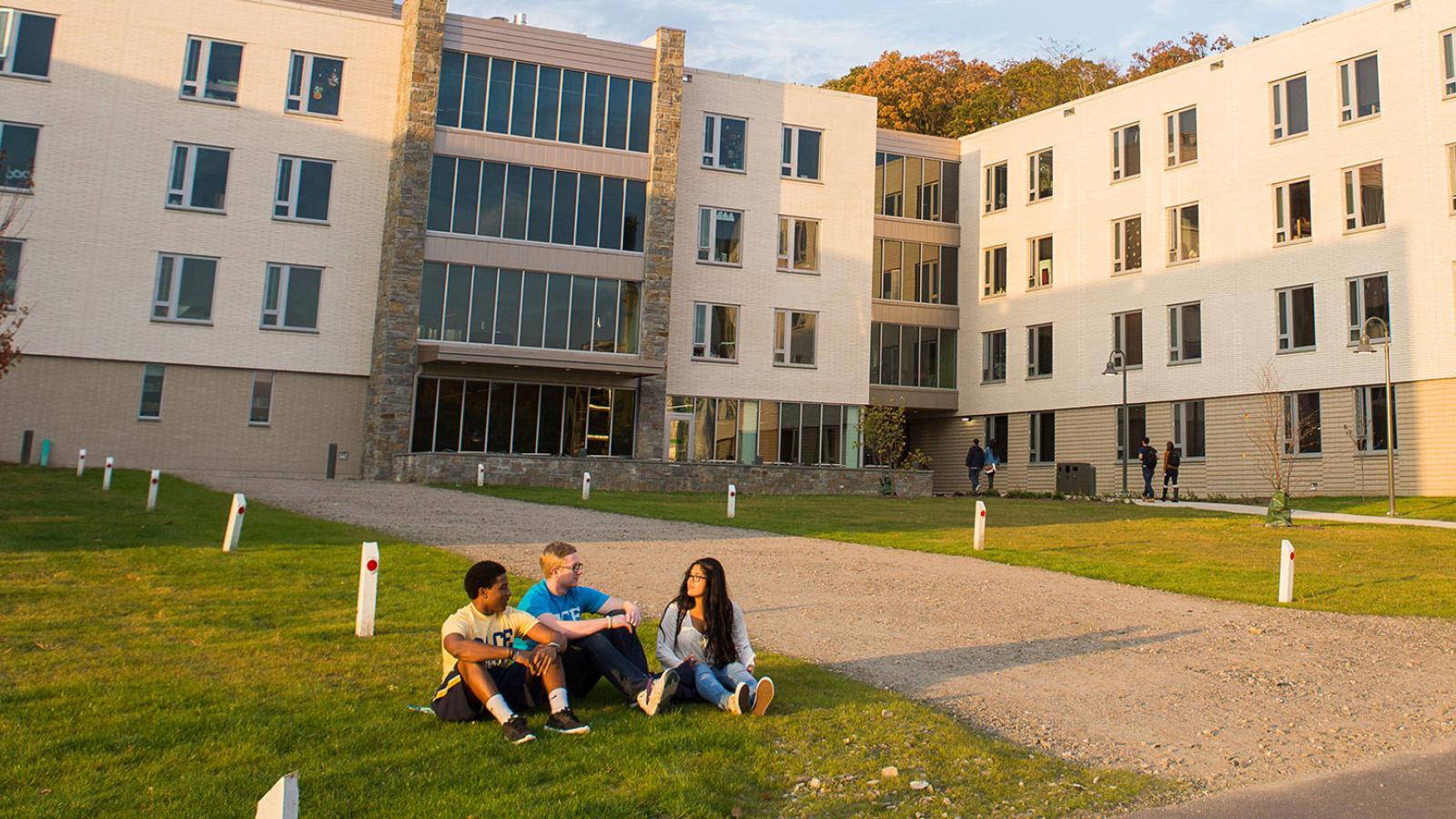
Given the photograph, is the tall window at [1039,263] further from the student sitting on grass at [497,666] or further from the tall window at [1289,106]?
the student sitting on grass at [497,666]

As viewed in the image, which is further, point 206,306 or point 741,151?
point 741,151

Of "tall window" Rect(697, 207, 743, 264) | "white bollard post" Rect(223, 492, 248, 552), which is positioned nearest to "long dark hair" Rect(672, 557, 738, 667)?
"white bollard post" Rect(223, 492, 248, 552)

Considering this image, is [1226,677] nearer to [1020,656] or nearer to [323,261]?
[1020,656]

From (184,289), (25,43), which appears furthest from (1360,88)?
(25,43)

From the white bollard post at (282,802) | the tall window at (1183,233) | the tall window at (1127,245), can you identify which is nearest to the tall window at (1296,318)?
the tall window at (1183,233)

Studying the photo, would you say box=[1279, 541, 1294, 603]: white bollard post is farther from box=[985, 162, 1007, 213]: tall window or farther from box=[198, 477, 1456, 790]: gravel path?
box=[985, 162, 1007, 213]: tall window

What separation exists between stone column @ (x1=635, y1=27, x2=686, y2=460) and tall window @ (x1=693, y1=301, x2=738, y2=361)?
210 cm

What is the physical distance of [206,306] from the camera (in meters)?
32.8

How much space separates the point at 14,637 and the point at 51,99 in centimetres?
2888

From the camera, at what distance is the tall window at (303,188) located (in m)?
33.7

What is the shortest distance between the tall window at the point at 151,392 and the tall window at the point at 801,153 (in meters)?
20.6

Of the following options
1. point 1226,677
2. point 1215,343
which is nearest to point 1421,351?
point 1215,343

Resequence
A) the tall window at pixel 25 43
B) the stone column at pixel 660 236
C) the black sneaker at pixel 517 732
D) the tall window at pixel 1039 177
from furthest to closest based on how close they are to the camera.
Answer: the tall window at pixel 1039 177
the stone column at pixel 660 236
the tall window at pixel 25 43
the black sneaker at pixel 517 732

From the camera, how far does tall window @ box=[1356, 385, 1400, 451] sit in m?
30.0
